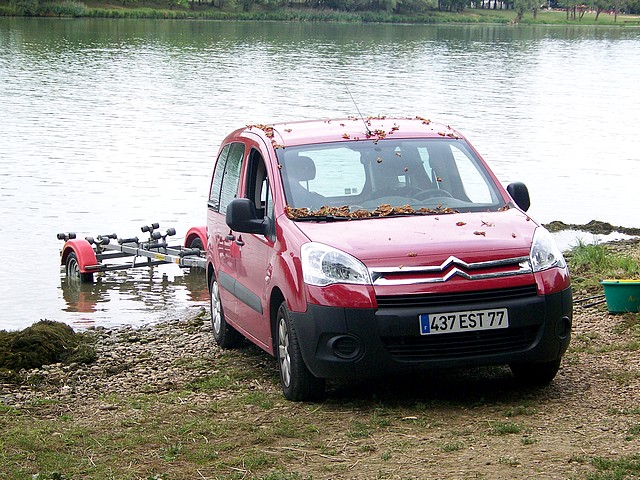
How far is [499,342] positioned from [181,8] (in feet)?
391

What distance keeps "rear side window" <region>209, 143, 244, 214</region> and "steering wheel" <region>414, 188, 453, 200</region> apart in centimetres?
172

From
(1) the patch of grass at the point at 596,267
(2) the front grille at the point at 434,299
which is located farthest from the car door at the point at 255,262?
(1) the patch of grass at the point at 596,267

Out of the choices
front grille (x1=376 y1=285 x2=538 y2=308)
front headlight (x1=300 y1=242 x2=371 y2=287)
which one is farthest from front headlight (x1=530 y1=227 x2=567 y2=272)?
front headlight (x1=300 y1=242 x2=371 y2=287)

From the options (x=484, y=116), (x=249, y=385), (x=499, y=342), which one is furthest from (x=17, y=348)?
(x=484, y=116)

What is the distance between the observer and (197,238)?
1523 cm

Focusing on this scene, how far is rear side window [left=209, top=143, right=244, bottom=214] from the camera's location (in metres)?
9.51

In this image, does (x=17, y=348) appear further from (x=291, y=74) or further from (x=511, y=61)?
(x=511, y=61)

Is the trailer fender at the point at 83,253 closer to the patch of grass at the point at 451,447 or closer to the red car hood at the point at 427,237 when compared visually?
the red car hood at the point at 427,237

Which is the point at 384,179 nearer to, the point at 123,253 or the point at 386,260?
the point at 386,260

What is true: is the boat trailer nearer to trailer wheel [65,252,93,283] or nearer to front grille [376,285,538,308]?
trailer wheel [65,252,93,283]

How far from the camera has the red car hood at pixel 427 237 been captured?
284 inches

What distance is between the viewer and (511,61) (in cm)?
6912

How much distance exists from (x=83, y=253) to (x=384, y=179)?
24.5 ft

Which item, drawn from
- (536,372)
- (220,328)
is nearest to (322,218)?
(536,372)
